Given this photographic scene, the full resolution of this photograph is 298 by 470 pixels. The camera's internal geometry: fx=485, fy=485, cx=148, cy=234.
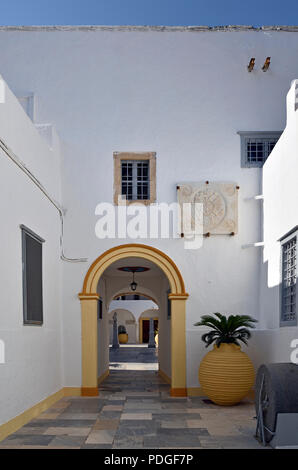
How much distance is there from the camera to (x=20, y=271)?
761 centimetres

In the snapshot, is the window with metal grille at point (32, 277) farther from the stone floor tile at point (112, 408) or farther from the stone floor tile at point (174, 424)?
the stone floor tile at point (174, 424)

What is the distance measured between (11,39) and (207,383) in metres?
8.85

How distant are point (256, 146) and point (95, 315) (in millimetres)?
5268

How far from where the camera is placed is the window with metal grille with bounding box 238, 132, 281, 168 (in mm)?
11016

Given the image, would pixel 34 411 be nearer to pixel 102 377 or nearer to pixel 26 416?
pixel 26 416

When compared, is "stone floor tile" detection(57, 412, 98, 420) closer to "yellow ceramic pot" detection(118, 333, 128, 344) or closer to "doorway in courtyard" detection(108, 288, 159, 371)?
"doorway in courtyard" detection(108, 288, 159, 371)

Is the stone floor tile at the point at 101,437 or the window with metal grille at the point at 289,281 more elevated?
the window with metal grille at the point at 289,281

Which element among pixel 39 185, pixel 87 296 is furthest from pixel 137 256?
pixel 39 185

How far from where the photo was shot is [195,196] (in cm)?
1081

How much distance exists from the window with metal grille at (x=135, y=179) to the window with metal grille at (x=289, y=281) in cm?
364

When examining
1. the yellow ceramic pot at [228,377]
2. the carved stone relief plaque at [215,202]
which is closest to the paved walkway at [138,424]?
the yellow ceramic pot at [228,377]

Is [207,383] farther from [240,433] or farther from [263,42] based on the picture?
[263,42]

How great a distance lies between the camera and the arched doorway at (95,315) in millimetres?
10477

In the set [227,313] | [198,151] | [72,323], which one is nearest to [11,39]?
[198,151]
